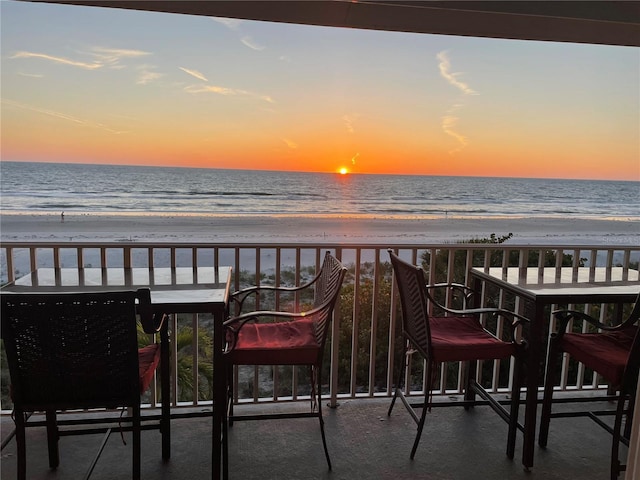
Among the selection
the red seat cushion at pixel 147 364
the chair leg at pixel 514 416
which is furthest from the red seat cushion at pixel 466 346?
the red seat cushion at pixel 147 364

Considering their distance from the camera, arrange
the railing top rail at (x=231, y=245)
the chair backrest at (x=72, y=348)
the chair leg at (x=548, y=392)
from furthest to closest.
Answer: the railing top rail at (x=231, y=245), the chair leg at (x=548, y=392), the chair backrest at (x=72, y=348)

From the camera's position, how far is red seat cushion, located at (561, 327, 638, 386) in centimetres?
197

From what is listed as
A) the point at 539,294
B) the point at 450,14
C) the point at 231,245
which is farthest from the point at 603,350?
Answer: the point at 231,245

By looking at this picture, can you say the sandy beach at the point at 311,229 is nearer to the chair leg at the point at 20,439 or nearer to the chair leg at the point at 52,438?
the chair leg at the point at 52,438

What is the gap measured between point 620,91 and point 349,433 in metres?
8.61

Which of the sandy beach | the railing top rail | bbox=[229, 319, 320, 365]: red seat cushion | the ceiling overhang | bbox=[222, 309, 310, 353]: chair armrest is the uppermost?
the ceiling overhang

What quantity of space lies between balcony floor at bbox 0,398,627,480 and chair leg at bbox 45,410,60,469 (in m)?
0.05

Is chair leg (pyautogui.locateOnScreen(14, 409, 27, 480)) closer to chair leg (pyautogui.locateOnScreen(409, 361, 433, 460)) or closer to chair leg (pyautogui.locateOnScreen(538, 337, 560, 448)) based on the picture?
chair leg (pyautogui.locateOnScreen(409, 361, 433, 460))

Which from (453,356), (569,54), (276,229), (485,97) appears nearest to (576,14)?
(453,356)

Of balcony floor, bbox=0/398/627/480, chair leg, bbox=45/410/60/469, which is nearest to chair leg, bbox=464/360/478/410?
balcony floor, bbox=0/398/627/480

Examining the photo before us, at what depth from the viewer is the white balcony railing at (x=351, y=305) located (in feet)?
8.56

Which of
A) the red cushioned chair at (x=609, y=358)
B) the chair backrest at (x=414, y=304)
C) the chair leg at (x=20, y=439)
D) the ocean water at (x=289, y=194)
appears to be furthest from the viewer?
the ocean water at (x=289, y=194)

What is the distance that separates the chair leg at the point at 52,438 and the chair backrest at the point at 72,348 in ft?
1.41

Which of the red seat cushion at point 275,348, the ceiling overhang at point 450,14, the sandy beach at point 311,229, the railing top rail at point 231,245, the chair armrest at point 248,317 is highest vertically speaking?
the ceiling overhang at point 450,14
